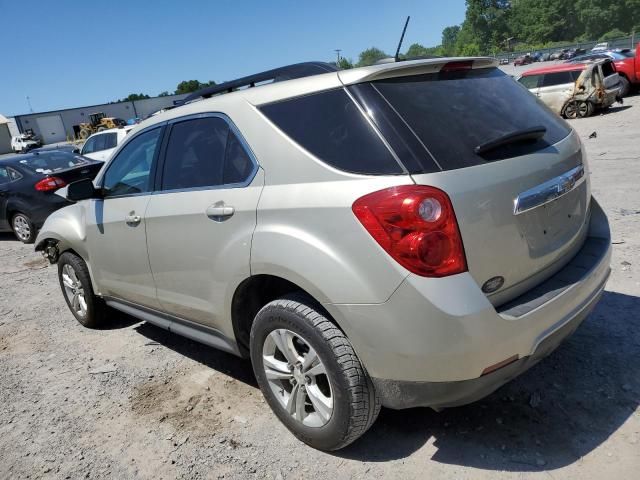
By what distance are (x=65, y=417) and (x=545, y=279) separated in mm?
3082

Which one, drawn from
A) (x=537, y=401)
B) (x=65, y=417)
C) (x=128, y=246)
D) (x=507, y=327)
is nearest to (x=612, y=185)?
(x=537, y=401)

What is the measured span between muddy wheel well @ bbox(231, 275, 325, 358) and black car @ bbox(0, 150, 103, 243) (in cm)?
704

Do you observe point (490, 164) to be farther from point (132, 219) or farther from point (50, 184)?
point (50, 184)

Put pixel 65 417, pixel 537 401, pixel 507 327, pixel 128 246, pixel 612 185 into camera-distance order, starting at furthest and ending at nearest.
→ 1. pixel 612 185
2. pixel 128 246
3. pixel 65 417
4. pixel 537 401
5. pixel 507 327

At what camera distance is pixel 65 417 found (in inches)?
128

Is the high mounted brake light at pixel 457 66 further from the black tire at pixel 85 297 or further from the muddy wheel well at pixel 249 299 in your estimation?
the black tire at pixel 85 297

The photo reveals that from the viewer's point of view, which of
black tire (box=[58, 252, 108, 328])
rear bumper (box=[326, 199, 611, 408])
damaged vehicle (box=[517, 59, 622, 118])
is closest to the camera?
rear bumper (box=[326, 199, 611, 408])

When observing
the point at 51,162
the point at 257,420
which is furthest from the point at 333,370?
the point at 51,162

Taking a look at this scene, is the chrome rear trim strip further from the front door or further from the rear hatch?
the front door

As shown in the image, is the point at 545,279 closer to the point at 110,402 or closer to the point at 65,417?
the point at 110,402

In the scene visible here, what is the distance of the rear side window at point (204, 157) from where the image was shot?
2697 millimetres

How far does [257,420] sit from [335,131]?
1.76 m

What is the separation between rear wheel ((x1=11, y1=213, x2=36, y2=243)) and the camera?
890 cm

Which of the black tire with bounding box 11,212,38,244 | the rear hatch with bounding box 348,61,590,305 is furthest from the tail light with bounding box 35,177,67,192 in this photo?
the rear hatch with bounding box 348,61,590,305
